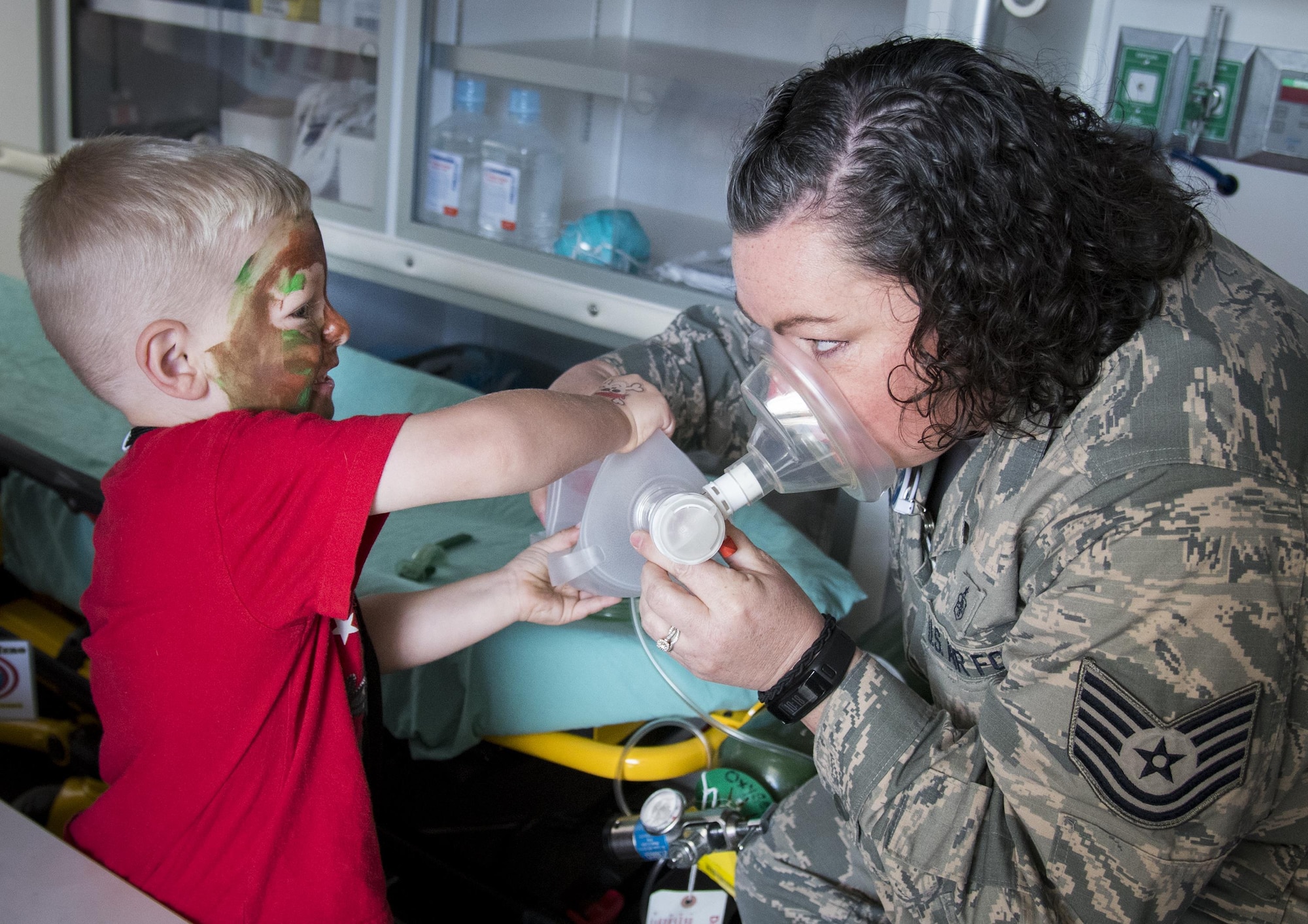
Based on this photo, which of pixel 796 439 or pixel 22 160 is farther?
pixel 22 160

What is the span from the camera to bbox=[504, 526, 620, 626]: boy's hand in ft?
4.07

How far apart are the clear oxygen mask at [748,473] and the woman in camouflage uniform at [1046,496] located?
24 millimetres

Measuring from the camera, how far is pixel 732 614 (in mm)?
1050

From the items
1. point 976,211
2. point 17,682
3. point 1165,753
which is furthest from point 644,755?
point 17,682

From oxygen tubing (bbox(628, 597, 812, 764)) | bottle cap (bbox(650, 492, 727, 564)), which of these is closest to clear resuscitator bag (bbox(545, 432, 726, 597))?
bottle cap (bbox(650, 492, 727, 564))

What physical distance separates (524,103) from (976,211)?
1580 millimetres

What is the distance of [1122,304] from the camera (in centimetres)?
103

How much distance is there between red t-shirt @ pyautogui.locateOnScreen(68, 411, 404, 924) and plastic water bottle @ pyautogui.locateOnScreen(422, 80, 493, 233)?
1.41 metres

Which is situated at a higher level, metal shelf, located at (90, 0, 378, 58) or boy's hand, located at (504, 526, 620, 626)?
metal shelf, located at (90, 0, 378, 58)

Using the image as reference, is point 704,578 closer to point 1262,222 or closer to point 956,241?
point 956,241

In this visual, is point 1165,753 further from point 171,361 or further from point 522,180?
point 522,180

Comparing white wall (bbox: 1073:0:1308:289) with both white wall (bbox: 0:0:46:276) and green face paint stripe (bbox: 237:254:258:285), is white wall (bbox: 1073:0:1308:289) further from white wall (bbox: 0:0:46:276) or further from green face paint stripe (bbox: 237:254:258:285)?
white wall (bbox: 0:0:46:276)

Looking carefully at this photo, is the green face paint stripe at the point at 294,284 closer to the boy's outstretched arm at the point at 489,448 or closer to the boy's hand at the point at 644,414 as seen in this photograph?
the boy's outstretched arm at the point at 489,448

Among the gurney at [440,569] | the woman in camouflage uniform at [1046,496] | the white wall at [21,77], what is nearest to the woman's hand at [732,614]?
the woman in camouflage uniform at [1046,496]
